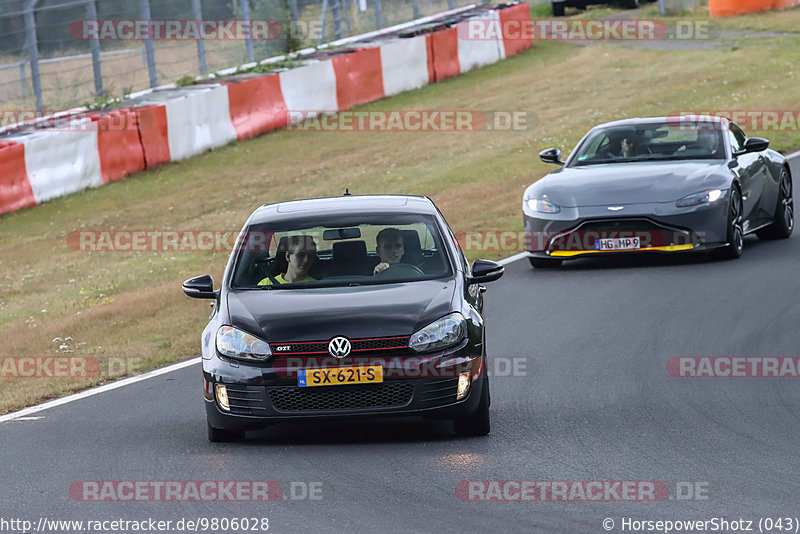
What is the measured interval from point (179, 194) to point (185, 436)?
14224 mm

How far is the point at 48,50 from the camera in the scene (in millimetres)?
23922

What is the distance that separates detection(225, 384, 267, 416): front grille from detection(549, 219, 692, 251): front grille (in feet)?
22.7

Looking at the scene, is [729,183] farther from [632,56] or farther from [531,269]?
[632,56]

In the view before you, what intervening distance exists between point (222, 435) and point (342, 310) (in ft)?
3.44

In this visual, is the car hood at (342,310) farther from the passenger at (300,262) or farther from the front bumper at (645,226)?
the front bumper at (645,226)

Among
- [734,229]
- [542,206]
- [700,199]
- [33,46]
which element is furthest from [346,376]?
[33,46]

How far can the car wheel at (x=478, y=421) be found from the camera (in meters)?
8.14

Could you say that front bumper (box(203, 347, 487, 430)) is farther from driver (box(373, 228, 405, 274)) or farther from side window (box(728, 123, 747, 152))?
side window (box(728, 123, 747, 152))

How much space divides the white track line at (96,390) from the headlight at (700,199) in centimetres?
514

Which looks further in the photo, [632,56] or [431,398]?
[632,56]

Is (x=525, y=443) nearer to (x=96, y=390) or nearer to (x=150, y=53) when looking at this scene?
(x=96, y=390)

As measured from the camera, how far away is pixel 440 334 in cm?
800

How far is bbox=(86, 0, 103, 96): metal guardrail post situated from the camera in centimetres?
2481

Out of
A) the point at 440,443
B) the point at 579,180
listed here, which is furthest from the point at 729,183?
the point at 440,443
